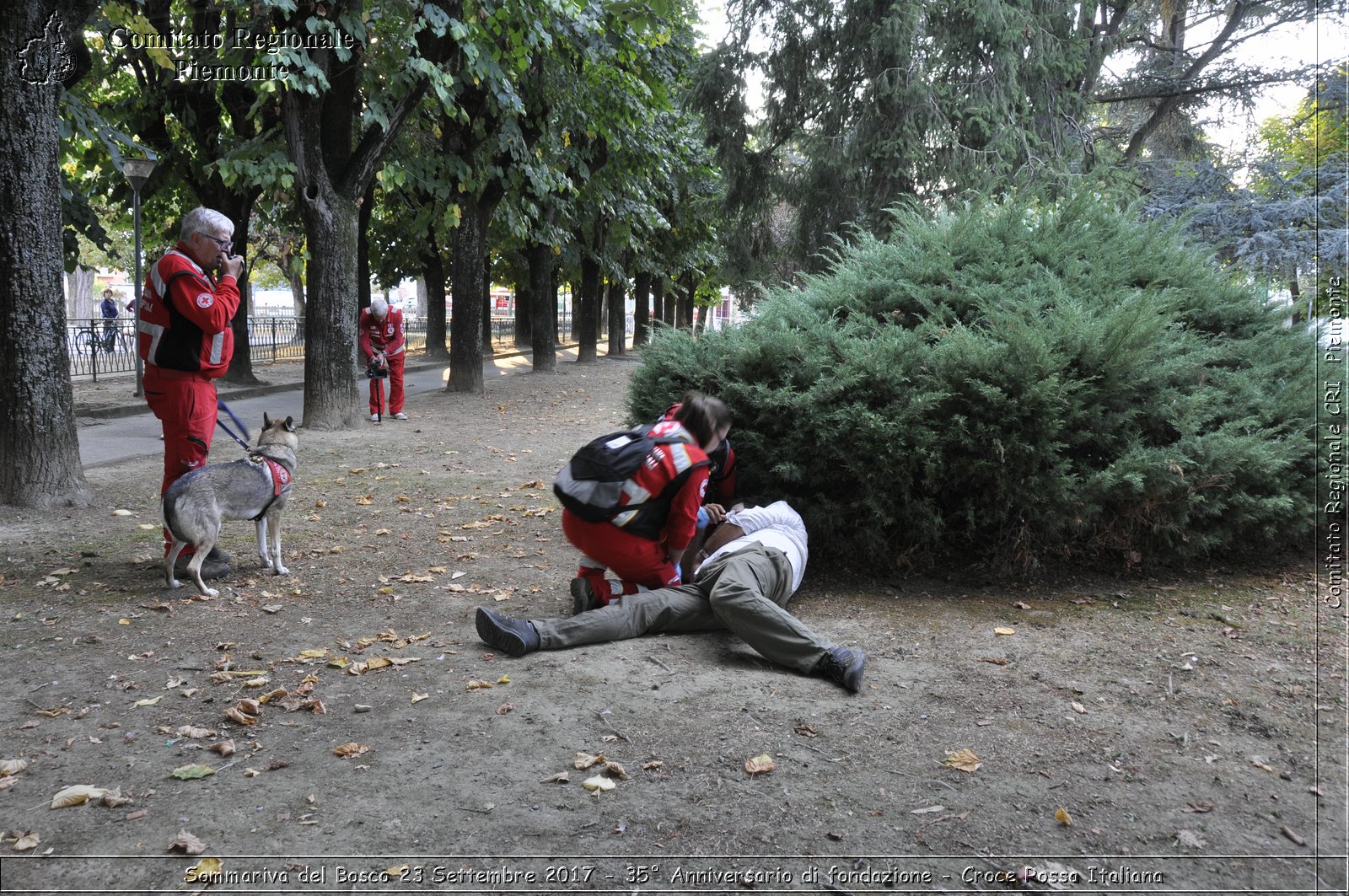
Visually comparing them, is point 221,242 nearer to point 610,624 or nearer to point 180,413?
point 180,413

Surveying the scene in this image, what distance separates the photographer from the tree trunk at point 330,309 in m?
12.0

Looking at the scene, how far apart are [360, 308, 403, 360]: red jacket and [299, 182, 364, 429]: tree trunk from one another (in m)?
1.31

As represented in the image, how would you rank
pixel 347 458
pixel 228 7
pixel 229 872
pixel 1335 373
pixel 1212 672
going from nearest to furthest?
pixel 229 872, pixel 1212 672, pixel 1335 373, pixel 347 458, pixel 228 7

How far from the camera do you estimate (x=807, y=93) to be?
50.8 ft

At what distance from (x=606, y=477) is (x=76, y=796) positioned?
2.56m

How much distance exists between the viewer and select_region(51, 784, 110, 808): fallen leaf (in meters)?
3.20

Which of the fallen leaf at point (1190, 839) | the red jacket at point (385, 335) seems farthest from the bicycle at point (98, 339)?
the fallen leaf at point (1190, 839)

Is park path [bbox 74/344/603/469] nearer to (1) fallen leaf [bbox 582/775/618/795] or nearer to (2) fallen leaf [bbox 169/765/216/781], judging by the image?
(2) fallen leaf [bbox 169/765/216/781]

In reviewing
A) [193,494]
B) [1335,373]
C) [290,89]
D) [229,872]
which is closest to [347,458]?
[290,89]

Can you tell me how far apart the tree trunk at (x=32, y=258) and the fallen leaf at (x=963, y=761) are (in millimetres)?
6860

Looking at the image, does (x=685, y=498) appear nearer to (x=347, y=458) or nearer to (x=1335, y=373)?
(x=1335, y=373)

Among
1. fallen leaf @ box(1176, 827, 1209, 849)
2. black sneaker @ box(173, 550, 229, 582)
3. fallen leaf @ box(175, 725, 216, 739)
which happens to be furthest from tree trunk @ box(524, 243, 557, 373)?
fallen leaf @ box(1176, 827, 1209, 849)

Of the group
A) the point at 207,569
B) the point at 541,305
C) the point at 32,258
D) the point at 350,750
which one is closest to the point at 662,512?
the point at 350,750

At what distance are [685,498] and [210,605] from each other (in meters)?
2.88
